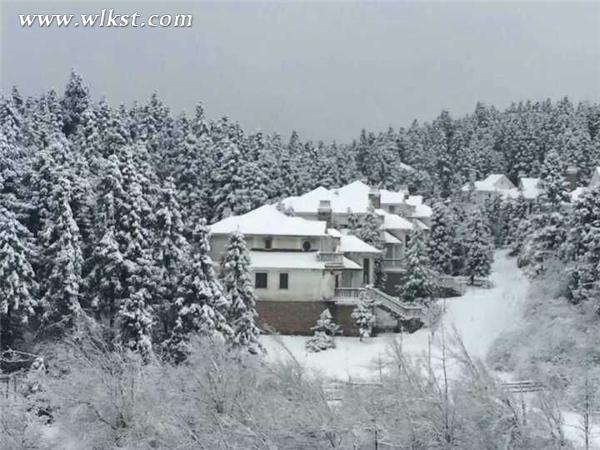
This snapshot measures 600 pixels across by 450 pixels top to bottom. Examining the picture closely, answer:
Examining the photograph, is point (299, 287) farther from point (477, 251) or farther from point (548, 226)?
point (548, 226)

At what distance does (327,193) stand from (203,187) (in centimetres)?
946

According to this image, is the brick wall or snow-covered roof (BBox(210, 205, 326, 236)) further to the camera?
snow-covered roof (BBox(210, 205, 326, 236))

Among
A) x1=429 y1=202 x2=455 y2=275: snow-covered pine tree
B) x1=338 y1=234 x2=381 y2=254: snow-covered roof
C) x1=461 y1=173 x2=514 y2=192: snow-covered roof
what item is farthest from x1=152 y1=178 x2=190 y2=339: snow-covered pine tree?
x1=461 y1=173 x2=514 y2=192: snow-covered roof

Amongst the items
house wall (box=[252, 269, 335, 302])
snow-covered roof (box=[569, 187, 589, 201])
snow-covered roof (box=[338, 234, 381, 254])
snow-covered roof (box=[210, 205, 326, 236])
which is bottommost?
house wall (box=[252, 269, 335, 302])

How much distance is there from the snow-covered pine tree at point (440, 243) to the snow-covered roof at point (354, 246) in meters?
9.04

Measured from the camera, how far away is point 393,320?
42.8 metres

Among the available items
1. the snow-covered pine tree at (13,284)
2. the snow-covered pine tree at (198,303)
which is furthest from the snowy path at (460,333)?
the snow-covered pine tree at (13,284)

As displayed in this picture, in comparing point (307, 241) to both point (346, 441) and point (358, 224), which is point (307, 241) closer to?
point (358, 224)

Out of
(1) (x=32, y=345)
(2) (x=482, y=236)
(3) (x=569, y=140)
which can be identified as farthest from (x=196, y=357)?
(3) (x=569, y=140)

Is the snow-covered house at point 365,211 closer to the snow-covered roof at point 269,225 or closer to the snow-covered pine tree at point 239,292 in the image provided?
the snow-covered roof at point 269,225

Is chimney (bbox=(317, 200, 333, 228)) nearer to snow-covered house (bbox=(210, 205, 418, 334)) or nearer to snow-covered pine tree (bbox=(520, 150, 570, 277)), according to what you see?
snow-covered house (bbox=(210, 205, 418, 334))

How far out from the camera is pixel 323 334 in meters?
40.3

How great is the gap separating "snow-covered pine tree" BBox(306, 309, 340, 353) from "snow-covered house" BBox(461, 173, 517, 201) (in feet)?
139

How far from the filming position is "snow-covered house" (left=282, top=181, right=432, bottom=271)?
53062mm
